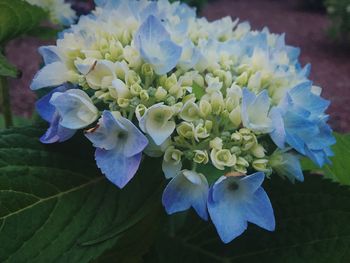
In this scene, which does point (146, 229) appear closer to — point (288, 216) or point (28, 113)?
point (288, 216)

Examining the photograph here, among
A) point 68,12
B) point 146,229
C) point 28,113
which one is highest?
point 68,12

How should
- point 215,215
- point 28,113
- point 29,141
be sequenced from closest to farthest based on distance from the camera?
point 215,215 < point 29,141 < point 28,113

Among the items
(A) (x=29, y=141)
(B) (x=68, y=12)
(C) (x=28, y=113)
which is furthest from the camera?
(C) (x=28, y=113)

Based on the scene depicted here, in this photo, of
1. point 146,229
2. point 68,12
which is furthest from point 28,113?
point 146,229

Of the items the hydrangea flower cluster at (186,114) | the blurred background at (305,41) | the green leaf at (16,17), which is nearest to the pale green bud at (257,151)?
the hydrangea flower cluster at (186,114)

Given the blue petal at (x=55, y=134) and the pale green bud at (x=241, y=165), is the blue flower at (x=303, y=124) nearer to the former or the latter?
the pale green bud at (x=241, y=165)

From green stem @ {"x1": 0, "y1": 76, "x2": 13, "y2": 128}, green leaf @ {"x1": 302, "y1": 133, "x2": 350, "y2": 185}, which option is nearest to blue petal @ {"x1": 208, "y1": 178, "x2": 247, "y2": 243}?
green leaf @ {"x1": 302, "y1": 133, "x2": 350, "y2": 185}
